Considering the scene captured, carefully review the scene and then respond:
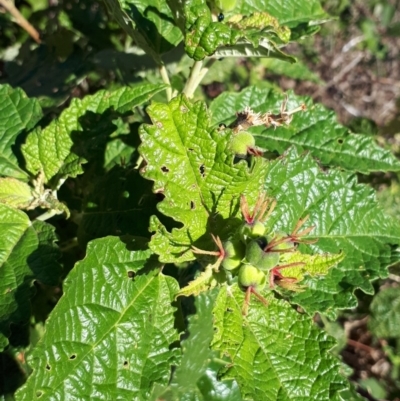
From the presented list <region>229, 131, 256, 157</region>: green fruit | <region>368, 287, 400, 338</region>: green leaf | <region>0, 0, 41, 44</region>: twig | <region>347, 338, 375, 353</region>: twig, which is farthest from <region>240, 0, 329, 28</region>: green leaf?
<region>347, 338, 375, 353</region>: twig

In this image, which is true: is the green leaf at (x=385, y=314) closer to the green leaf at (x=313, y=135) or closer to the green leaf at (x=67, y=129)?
the green leaf at (x=313, y=135)

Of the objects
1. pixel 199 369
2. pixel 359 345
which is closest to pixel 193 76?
pixel 199 369

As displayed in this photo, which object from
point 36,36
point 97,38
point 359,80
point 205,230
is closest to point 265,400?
point 205,230

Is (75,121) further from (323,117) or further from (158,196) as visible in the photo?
(323,117)

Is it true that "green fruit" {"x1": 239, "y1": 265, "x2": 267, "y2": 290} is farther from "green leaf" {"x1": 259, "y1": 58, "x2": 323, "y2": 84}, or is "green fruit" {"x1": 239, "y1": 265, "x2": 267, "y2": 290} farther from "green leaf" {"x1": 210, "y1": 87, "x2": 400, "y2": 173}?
"green leaf" {"x1": 259, "y1": 58, "x2": 323, "y2": 84}

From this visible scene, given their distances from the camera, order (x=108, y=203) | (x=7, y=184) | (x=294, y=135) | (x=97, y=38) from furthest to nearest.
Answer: (x=97, y=38) < (x=294, y=135) < (x=108, y=203) < (x=7, y=184)

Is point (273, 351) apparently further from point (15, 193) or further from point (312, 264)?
point (15, 193)

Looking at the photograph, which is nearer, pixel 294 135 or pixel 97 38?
pixel 294 135

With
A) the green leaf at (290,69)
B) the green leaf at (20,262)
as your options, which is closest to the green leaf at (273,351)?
the green leaf at (20,262)
